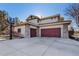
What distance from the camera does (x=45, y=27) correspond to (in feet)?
10.9

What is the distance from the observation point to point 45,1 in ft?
9.79

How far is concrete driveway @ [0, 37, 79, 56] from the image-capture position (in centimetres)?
261

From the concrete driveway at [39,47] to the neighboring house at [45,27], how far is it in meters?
0.16

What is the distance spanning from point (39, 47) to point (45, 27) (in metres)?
0.70

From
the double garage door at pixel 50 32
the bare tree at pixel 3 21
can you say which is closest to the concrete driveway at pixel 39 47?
the double garage door at pixel 50 32

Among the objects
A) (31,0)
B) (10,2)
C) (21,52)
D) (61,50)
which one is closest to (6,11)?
(10,2)

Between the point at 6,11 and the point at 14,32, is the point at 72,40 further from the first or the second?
the point at 6,11

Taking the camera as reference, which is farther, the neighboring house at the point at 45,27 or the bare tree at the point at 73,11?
the neighboring house at the point at 45,27

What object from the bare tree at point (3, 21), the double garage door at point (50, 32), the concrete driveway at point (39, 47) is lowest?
the concrete driveway at point (39, 47)

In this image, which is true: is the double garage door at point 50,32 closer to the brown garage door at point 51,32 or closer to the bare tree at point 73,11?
the brown garage door at point 51,32

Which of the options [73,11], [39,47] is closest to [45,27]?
[39,47]

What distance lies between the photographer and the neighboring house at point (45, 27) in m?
3.19

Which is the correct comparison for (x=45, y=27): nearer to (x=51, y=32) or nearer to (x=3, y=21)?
(x=51, y=32)

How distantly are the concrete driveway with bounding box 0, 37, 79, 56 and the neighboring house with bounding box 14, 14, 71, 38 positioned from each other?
0.16 m
